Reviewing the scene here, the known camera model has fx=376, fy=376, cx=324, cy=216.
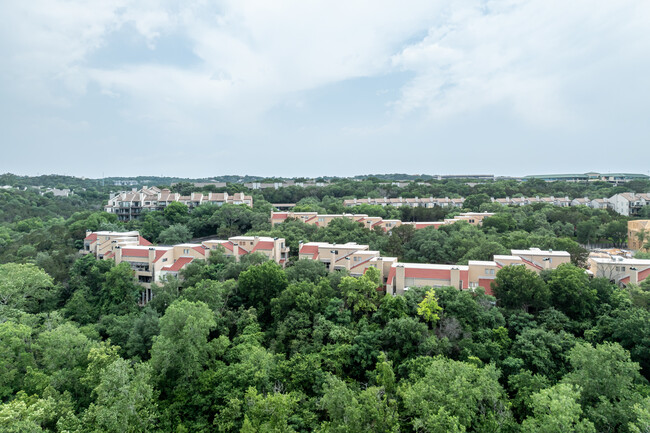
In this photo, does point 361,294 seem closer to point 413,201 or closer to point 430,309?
point 430,309

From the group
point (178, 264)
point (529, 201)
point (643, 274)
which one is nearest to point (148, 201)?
point (178, 264)

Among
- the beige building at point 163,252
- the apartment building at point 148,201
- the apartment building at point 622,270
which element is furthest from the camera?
the apartment building at point 148,201

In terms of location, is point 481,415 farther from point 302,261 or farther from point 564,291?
point 302,261

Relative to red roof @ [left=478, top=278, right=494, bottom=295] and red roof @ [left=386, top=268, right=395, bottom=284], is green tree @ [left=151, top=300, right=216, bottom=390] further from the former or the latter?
red roof @ [left=478, top=278, right=494, bottom=295]

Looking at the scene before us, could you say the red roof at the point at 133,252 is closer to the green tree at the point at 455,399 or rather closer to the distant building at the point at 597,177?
the green tree at the point at 455,399

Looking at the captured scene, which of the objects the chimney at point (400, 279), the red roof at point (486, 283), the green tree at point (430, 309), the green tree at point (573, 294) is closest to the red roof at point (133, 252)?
the chimney at point (400, 279)

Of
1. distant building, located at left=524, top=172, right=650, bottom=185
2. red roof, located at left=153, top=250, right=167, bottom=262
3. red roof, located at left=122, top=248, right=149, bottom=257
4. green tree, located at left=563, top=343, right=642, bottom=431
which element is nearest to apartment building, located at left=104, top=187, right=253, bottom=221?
red roof, located at left=122, top=248, right=149, bottom=257
